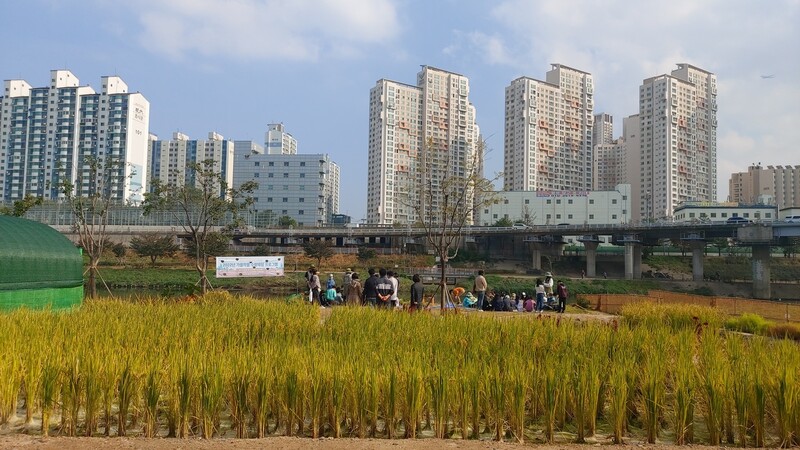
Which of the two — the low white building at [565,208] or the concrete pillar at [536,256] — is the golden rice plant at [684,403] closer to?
the concrete pillar at [536,256]


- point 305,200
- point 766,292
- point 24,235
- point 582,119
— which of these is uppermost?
point 582,119

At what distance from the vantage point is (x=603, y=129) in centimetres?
15012

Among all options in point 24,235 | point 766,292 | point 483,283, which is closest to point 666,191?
point 766,292

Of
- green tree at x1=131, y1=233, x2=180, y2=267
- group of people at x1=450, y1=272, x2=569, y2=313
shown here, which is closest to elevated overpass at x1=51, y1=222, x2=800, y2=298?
green tree at x1=131, y1=233, x2=180, y2=267

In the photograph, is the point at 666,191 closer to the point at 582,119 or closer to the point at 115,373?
Result: the point at 582,119

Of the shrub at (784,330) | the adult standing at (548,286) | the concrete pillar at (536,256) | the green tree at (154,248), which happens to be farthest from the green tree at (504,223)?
the shrub at (784,330)

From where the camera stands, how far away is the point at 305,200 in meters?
99.2

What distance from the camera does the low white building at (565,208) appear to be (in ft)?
286

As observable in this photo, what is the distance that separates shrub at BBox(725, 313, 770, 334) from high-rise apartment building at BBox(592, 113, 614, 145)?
142 m

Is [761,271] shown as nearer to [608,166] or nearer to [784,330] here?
[784,330]

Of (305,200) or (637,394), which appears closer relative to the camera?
(637,394)

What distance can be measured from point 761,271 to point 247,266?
5081cm

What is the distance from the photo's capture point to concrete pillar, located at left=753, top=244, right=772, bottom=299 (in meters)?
53.1

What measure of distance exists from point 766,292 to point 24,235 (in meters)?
59.7
